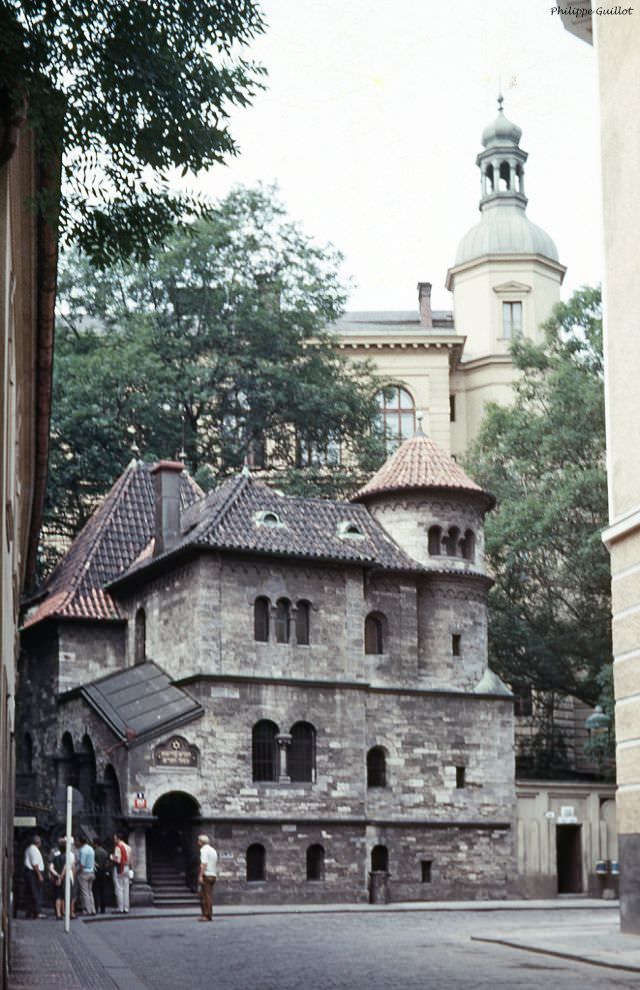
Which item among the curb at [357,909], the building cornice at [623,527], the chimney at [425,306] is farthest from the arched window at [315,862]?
the chimney at [425,306]

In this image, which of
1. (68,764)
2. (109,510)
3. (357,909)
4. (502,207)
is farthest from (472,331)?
(357,909)

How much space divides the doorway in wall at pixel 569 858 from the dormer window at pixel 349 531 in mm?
10608

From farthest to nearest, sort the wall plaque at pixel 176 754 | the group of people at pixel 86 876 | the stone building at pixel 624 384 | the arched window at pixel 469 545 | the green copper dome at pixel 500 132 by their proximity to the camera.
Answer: the green copper dome at pixel 500 132 < the arched window at pixel 469 545 < the wall plaque at pixel 176 754 < the group of people at pixel 86 876 < the stone building at pixel 624 384

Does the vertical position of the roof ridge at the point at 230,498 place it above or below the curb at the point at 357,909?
above

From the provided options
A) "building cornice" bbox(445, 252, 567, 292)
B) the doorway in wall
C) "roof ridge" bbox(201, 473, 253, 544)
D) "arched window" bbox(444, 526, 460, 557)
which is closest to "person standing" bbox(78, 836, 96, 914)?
"roof ridge" bbox(201, 473, 253, 544)

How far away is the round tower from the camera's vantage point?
161 ft

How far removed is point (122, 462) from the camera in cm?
5809

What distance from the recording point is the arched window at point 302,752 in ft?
146

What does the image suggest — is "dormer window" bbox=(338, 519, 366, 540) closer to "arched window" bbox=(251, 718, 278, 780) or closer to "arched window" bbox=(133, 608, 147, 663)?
"arched window" bbox=(133, 608, 147, 663)

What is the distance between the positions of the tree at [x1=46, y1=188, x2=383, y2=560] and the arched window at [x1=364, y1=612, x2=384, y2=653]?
12.0m

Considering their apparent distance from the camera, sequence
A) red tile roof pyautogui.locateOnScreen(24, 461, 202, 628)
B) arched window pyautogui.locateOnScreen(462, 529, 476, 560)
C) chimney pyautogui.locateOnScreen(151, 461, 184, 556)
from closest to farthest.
Result: 1. chimney pyautogui.locateOnScreen(151, 461, 184, 556)
2. red tile roof pyautogui.locateOnScreen(24, 461, 202, 628)
3. arched window pyautogui.locateOnScreen(462, 529, 476, 560)

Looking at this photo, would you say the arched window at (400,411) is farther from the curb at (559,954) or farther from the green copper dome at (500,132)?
the curb at (559,954)

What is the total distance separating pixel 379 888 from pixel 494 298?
1740 inches

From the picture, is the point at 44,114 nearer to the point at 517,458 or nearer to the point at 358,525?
the point at 358,525
